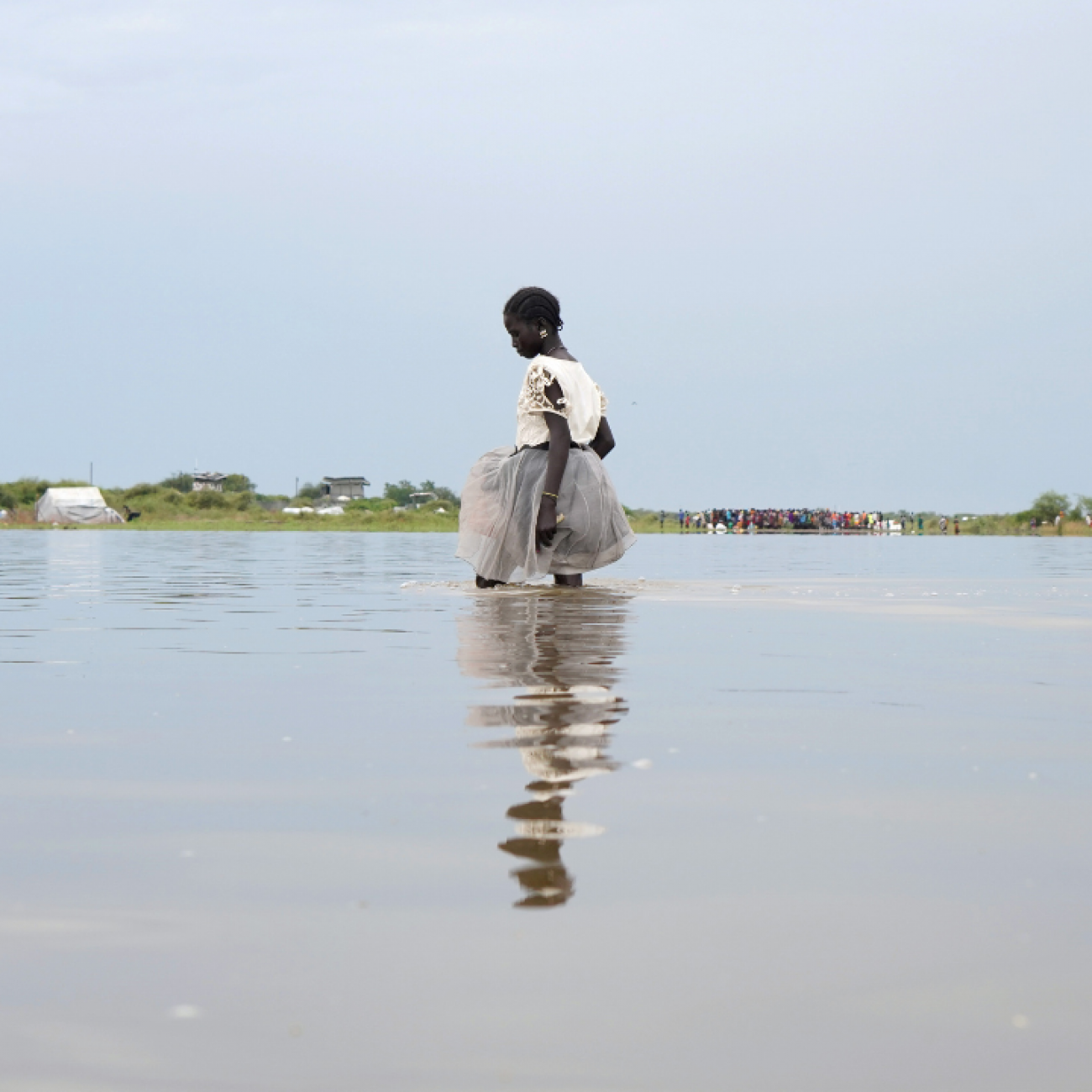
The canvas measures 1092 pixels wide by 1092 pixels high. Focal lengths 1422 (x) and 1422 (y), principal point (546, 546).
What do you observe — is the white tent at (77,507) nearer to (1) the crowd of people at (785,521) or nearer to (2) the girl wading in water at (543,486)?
(1) the crowd of people at (785,521)

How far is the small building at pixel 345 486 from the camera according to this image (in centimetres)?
9731

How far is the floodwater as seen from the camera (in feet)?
5.14

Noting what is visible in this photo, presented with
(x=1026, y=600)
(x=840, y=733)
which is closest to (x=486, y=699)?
(x=840, y=733)

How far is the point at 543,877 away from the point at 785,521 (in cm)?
5554

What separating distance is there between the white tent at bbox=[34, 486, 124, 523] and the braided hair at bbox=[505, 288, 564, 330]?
5710 centimetres

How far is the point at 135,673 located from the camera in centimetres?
498

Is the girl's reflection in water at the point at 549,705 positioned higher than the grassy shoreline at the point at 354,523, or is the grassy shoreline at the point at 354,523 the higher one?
the grassy shoreline at the point at 354,523

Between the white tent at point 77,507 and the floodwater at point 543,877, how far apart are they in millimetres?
62018

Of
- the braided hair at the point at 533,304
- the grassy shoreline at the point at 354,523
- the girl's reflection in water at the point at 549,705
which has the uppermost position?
the braided hair at the point at 533,304

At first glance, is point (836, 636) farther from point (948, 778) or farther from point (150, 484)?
point (150, 484)

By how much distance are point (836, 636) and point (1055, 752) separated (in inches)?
129

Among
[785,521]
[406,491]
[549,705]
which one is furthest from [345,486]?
[549,705]

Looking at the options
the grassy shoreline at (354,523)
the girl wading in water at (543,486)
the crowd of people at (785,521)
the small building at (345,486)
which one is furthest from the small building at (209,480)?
the girl wading in water at (543,486)

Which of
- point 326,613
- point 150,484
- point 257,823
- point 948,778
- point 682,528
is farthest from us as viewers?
point 150,484
